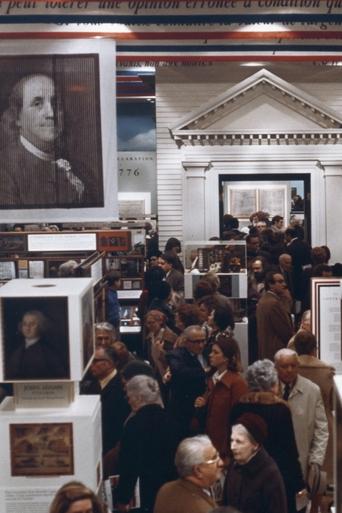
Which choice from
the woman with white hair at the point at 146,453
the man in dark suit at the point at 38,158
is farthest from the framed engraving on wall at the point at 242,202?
the woman with white hair at the point at 146,453

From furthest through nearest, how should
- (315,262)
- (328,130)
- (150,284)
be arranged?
(328,130) → (315,262) → (150,284)

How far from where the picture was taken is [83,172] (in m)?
6.76

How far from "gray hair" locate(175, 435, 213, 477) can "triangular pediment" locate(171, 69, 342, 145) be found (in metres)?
16.1

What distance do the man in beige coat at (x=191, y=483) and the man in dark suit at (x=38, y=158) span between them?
2.40 m

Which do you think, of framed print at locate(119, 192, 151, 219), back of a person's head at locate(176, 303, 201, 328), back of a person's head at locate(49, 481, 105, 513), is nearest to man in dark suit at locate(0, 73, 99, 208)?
back of a person's head at locate(176, 303, 201, 328)

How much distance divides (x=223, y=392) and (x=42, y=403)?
254 centimetres

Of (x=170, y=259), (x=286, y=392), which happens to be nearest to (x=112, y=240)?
(x=170, y=259)

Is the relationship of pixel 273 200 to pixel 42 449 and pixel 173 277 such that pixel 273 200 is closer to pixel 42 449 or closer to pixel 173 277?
pixel 173 277

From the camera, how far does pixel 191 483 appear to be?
15.8 ft

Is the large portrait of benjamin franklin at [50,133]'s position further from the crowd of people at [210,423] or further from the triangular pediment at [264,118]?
the triangular pediment at [264,118]

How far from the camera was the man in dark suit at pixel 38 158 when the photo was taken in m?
6.72

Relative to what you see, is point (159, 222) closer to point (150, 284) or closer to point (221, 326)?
point (150, 284)

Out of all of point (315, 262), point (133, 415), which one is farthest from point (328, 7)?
point (133, 415)

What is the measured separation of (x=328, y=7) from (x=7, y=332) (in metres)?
10.5
